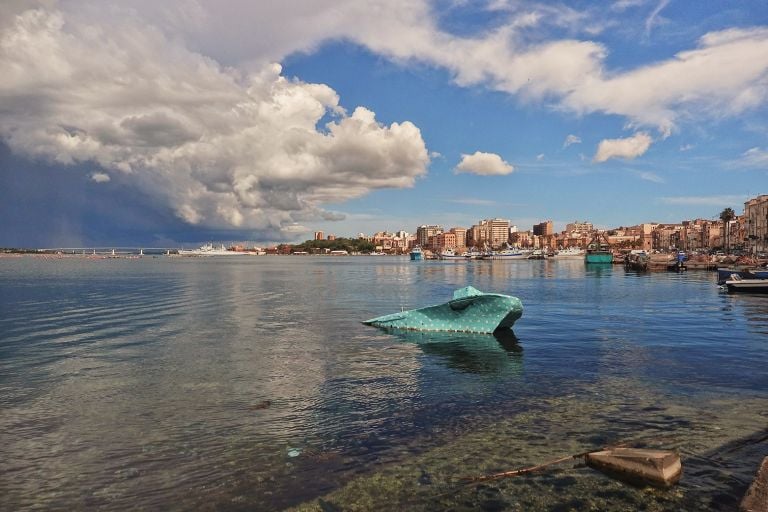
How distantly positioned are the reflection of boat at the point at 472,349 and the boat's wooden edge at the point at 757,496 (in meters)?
10.3

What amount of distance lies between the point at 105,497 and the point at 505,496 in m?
7.32

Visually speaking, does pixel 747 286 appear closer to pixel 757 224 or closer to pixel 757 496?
pixel 757 496

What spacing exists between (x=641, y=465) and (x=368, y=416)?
6654mm

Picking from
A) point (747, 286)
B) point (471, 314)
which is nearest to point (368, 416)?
point (471, 314)

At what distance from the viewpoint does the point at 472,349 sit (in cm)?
2334

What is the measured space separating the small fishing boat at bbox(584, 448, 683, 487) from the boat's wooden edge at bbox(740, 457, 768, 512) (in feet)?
4.27

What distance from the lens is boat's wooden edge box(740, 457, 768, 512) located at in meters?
7.63

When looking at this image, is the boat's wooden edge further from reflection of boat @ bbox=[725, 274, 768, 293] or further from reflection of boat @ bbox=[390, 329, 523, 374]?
reflection of boat @ bbox=[725, 274, 768, 293]

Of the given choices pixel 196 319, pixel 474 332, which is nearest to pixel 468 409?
pixel 474 332

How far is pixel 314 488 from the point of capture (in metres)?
9.22

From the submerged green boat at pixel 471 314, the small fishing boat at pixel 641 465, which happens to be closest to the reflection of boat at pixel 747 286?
the submerged green boat at pixel 471 314

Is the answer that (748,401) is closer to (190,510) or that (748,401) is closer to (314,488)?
(314,488)

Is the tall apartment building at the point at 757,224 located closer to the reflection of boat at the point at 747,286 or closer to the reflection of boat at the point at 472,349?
the reflection of boat at the point at 747,286

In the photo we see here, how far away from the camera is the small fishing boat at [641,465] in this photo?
30.0 feet
